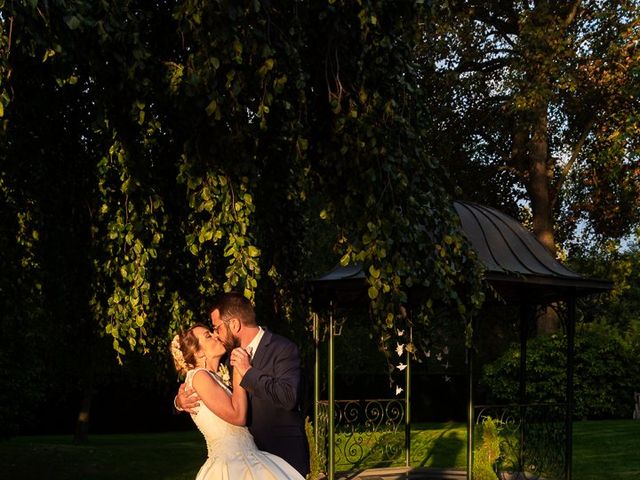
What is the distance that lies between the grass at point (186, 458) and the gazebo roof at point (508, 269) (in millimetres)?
3183

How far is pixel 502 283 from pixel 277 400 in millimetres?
7516

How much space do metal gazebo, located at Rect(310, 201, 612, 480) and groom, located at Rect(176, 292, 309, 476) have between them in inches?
211

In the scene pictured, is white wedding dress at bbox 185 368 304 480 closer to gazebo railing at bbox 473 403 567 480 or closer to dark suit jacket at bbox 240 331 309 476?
dark suit jacket at bbox 240 331 309 476

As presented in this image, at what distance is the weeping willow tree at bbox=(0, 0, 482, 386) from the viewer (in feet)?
19.4

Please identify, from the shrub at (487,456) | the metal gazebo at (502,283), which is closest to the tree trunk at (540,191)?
the metal gazebo at (502,283)

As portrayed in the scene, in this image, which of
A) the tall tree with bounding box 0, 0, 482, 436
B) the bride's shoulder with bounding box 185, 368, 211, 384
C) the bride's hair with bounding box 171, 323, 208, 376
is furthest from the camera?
the tall tree with bounding box 0, 0, 482, 436

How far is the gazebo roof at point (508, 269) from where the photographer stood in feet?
35.8

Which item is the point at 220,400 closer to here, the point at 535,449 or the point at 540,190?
the point at 535,449

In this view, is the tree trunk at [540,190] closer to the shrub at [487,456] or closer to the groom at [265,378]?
the shrub at [487,456]

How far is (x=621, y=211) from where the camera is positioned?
75.0 feet

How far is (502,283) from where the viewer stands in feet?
39.1

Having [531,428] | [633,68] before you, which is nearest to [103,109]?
[531,428]

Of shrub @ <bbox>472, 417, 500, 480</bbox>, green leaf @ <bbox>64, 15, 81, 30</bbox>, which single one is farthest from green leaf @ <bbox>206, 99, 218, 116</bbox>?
shrub @ <bbox>472, 417, 500, 480</bbox>

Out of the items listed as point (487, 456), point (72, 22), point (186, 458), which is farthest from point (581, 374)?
point (72, 22)
